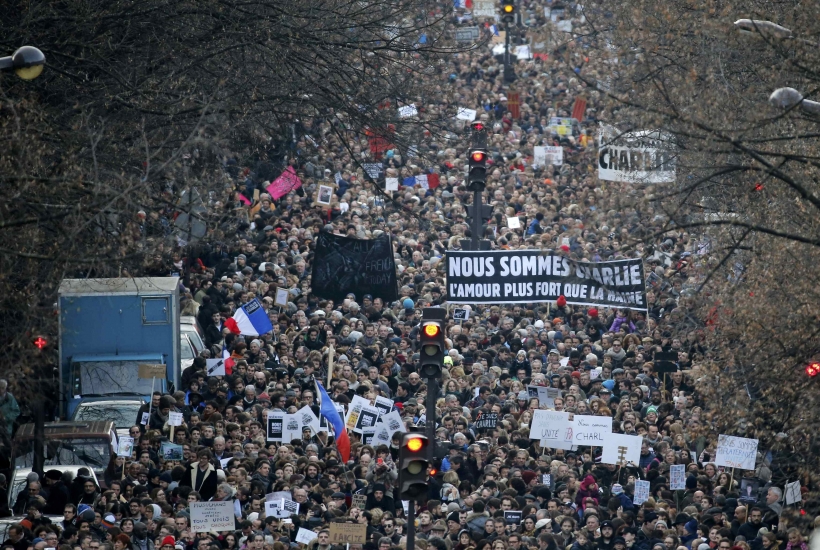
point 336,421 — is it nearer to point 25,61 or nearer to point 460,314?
point 460,314

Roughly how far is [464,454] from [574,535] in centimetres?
268

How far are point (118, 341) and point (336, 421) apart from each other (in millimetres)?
3848

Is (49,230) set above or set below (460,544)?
above

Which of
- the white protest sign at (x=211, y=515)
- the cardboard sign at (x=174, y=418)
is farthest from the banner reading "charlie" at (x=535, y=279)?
the white protest sign at (x=211, y=515)

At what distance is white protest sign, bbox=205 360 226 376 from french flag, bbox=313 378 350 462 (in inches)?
92.6

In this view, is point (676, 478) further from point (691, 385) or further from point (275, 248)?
point (275, 248)

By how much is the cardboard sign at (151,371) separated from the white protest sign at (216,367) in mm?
1704

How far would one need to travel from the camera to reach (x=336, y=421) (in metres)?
19.3

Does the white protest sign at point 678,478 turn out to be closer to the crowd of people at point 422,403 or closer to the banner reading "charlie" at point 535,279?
the crowd of people at point 422,403

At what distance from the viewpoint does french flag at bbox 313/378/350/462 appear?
1883 centimetres

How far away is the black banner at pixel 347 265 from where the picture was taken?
24984mm

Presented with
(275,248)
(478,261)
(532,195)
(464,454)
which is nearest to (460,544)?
(464,454)

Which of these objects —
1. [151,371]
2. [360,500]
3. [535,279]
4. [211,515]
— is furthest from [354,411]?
[535,279]

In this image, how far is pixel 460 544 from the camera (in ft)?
51.1
